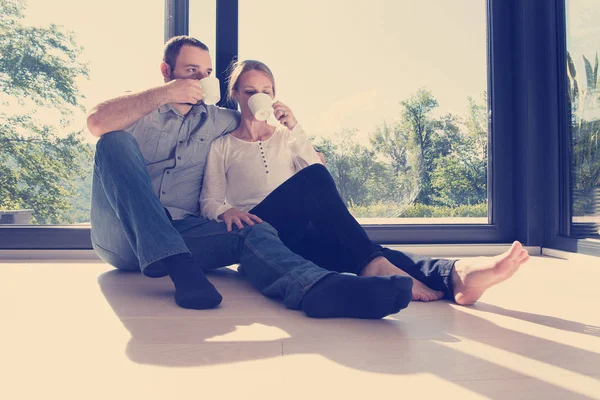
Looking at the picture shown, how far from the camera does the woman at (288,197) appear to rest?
1319 mm

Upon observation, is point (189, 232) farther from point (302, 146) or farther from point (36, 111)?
point (36, 111)

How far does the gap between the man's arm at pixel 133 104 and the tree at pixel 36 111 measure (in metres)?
0.79

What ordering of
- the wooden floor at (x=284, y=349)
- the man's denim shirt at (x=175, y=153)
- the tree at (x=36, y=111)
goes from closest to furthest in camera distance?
the wooden floor at (x=284, y=349)
the man's denim shirt at (x=175, y=153)
the tree at (x=36, y=111)

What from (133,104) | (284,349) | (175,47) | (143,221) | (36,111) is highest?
(175,47)

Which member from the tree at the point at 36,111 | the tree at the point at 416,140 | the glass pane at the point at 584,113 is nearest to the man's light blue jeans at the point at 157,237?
the tree at the point at 36,111

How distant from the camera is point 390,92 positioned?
224cm

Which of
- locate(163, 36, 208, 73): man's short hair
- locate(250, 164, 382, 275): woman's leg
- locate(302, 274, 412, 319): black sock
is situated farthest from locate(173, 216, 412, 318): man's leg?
locate(163, 36, 208, 73): man's short hair

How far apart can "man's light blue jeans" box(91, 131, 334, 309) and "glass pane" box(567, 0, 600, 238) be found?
135 cm

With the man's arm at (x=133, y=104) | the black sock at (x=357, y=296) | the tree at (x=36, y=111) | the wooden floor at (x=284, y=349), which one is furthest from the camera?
the tree at (x=36, y=111)

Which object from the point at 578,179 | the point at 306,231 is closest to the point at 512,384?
the point at 306,231

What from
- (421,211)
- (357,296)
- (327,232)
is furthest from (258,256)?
(421,211)

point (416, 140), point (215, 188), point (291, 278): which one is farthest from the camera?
point (416, 140)

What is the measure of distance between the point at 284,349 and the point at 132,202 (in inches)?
22.3

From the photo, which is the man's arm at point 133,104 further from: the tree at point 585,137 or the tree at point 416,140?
the tree at point 585,137
